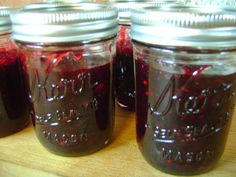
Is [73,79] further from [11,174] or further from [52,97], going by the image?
[11,174]

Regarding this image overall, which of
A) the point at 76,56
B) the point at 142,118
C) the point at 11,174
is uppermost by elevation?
the point at 76,56

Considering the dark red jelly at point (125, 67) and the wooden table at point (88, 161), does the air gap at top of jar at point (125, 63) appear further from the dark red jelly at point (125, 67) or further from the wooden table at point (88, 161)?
the wooden table at point (88, 161)

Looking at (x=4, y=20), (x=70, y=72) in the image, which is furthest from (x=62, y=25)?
(x=4, y=20)

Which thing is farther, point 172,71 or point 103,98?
point 103,98

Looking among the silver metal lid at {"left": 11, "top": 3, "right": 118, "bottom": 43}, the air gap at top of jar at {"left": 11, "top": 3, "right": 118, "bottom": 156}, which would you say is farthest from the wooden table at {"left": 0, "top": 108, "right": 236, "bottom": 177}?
the silver metal lid at {"left": 11, "top": 3, "right": 118, "bottom": 43}

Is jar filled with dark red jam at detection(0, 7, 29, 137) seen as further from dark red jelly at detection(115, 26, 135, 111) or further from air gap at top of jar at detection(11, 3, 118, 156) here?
dark red jelly at detection(115, 26, 135, 111)

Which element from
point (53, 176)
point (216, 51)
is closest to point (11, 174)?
point (53, 176)
